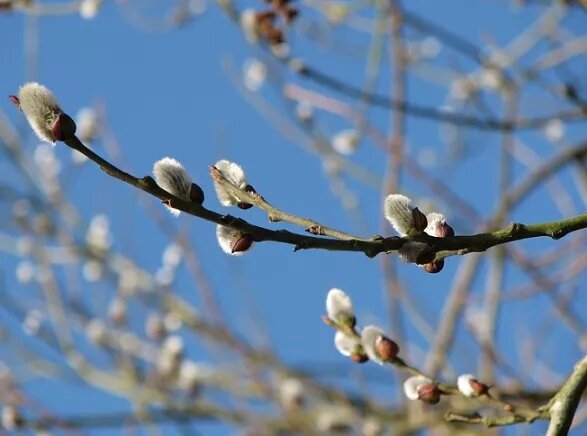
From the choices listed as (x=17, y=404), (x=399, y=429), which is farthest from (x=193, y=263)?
(x=399, y=429)

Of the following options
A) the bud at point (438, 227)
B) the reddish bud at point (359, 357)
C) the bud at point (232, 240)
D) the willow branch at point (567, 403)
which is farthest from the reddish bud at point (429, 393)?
the bud at point (232, 240)

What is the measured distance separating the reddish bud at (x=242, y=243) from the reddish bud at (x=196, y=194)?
2.8 inches

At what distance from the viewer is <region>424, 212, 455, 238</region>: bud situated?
1.14 m

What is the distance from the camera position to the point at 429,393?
145cm

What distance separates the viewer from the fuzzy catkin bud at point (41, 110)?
1059 millimetres

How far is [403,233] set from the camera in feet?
3.64

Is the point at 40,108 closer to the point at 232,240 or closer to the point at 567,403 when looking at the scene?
the point at 232,240

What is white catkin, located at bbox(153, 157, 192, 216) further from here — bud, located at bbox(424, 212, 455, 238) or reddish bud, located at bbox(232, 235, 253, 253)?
bud, located at bbox(424, 212, 455, 238)

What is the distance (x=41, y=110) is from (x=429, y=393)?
0.80 metres

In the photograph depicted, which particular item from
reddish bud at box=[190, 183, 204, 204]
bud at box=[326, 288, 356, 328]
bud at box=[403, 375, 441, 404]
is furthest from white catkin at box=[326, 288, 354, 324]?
reddish bud at box=[190, 183, 204, 204]

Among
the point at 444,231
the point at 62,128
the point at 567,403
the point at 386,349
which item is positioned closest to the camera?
the point at 62,128

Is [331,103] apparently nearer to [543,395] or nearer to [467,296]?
[467,296]


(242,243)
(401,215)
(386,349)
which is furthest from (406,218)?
(386,349)

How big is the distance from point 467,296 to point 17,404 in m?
1.94
